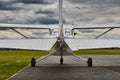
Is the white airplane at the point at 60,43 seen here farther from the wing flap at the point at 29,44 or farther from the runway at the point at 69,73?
the runway at the point at 69,73

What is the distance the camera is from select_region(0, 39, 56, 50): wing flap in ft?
61.2

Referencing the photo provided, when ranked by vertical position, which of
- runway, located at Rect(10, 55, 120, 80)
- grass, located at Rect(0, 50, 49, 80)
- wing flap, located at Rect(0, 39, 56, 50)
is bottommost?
runway, located at Rect(10, 55, 120, 80)

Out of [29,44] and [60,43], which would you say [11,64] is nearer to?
[29,44]

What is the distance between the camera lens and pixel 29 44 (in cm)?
1902

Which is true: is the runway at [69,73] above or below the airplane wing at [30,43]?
below

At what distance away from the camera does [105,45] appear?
20.3 metres

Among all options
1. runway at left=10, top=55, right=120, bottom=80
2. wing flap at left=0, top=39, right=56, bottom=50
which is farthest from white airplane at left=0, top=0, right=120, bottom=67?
runway at left=10, top=55, right=120, bottom=80

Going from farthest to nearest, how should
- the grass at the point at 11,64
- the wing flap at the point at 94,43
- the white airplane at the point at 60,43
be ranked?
the wing flap at the point at 94,43
the grass at the point at 11,64
the white airplane at the point at 60,43

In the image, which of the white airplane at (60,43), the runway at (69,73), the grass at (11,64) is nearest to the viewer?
the runway at (69,73)

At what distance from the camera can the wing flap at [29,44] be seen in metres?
18.7

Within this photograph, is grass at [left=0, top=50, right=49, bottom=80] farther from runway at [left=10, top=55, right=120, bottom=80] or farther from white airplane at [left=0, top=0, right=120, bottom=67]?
white airplane at [left=0, top=0, right=120, bottom=67]

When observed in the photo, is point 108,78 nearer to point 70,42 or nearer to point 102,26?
point 70,42

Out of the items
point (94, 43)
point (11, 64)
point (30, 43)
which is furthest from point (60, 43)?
point (11, 64)

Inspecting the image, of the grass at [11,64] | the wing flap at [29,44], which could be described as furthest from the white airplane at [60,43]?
the grass at [11,64]
